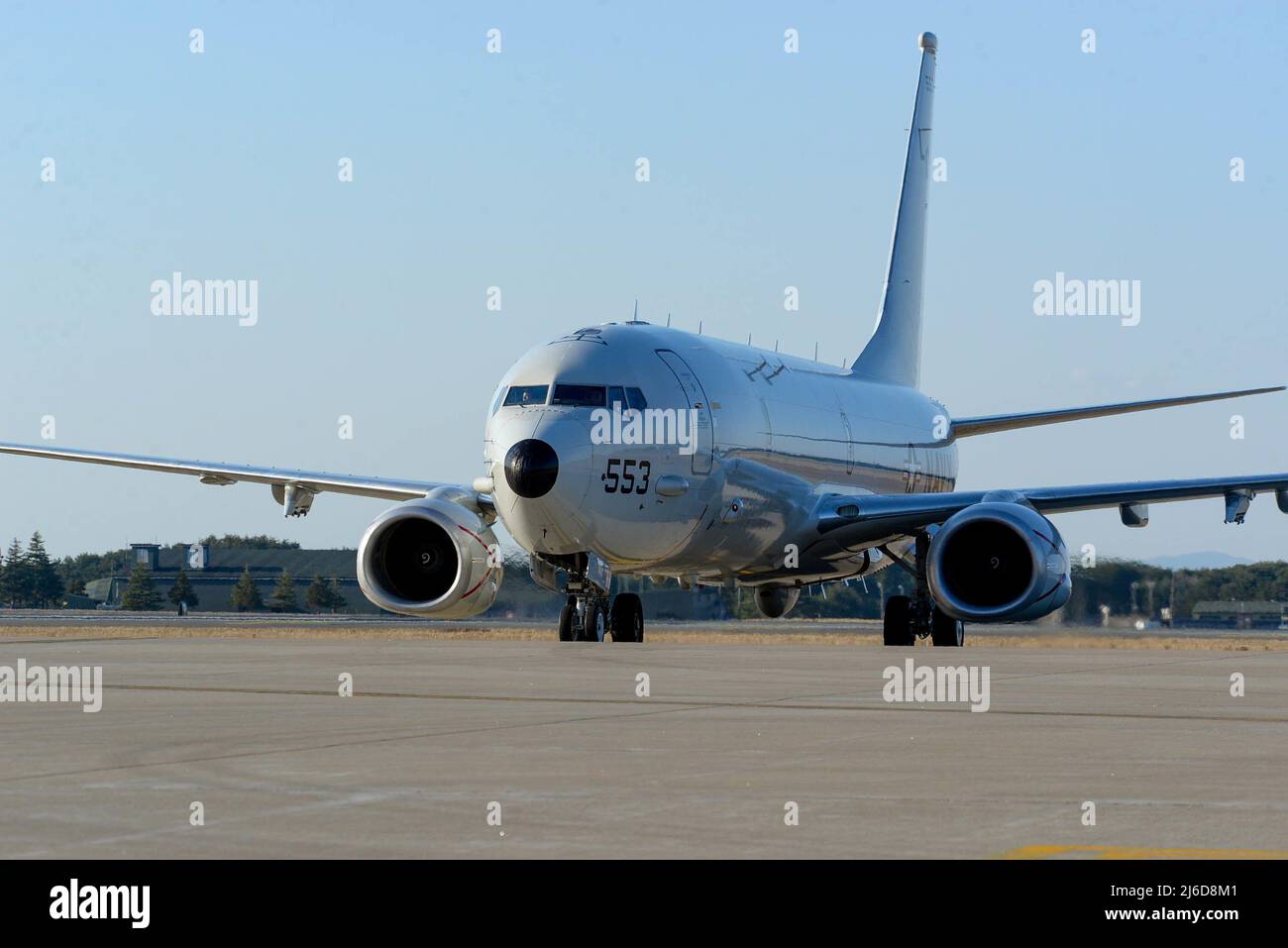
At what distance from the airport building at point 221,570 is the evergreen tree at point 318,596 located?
6.86 metres

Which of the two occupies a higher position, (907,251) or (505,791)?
(907,251)

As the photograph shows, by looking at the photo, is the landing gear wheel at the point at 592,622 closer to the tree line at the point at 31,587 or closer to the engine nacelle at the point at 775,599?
the engine nacelle at the point at 775,599

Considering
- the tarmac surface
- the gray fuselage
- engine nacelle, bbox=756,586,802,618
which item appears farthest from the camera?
engine nacelle, bbox=756,586,802,618

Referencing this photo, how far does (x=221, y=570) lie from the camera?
4129 inches

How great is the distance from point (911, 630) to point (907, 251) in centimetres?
1396

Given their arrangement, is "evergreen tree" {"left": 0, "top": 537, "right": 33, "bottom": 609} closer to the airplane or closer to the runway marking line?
the airplane

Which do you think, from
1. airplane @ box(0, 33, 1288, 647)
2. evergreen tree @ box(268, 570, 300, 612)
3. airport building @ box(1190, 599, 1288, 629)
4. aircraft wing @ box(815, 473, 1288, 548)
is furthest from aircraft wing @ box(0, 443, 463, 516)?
evergreen tree @ box(268, 570, 300, 612)

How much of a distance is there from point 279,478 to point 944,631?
10.2m

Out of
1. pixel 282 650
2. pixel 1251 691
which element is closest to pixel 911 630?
pixel 282 650

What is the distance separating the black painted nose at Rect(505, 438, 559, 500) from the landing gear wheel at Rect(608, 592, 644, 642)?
4673 millimetres

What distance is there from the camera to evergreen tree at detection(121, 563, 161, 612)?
78.5m
